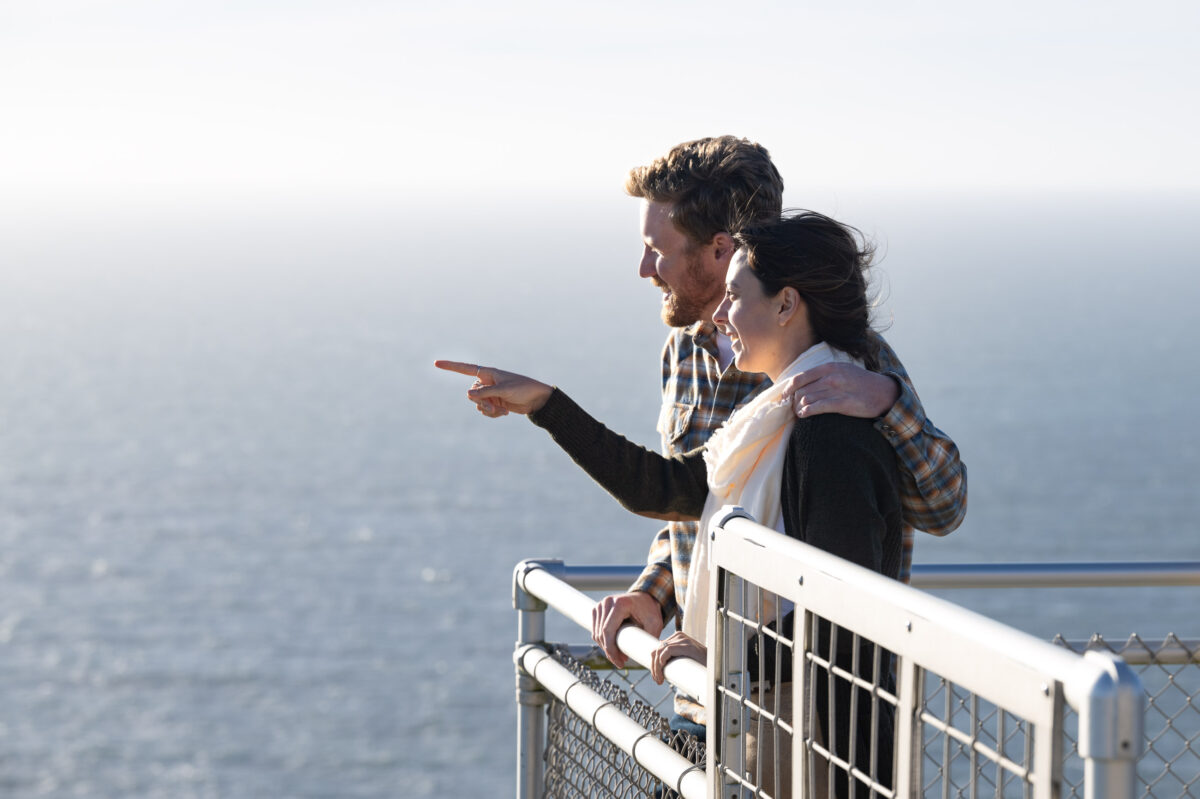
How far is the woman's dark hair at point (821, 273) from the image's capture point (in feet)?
8.20

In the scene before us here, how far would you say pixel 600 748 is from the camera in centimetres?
280

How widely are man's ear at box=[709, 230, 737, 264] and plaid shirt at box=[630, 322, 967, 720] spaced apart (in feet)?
0.45

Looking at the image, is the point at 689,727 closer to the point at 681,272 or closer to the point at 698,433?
the point at 698,433

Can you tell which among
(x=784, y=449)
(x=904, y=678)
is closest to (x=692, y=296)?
(x=784, y=449)

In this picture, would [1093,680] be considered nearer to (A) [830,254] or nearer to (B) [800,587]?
(B) [800,587]

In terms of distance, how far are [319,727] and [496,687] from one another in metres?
9.24

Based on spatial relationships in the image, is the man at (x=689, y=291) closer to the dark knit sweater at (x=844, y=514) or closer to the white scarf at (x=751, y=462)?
the white scarf at (x=751, y=462)

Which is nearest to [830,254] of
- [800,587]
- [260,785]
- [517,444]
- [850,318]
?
[850,318]

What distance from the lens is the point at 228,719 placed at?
A: 76500 millimetres

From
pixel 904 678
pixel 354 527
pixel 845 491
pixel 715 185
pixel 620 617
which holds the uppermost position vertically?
pixel 715 185

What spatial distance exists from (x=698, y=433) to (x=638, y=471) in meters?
0.21

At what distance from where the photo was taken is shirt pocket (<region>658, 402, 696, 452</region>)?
3.03m

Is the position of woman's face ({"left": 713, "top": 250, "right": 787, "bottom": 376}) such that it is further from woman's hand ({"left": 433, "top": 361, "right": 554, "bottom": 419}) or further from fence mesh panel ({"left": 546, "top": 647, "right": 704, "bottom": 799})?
fence mesh panel ({"left": 546, "top": 647, "right": 704, "bottom": 799})

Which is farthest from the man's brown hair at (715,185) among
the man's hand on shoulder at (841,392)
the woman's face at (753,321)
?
the man's hand on shoulder at (841,392)
